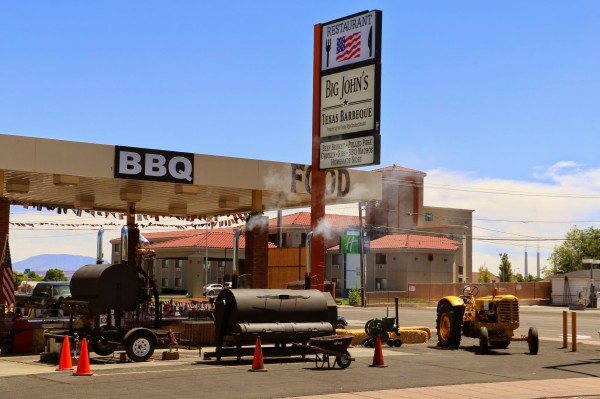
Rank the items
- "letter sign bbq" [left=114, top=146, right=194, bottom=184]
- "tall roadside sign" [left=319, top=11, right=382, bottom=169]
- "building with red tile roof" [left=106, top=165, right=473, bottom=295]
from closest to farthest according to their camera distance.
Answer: "letter sign bbq" [left=114, top=146, right=194, bottom=184] < "tall roadside sign" [left=319, top=11, right=382, bottom=169] < "building with red tile roof" [left=106, top=165, right=473, bottom=295]

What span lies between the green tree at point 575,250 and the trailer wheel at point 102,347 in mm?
118250

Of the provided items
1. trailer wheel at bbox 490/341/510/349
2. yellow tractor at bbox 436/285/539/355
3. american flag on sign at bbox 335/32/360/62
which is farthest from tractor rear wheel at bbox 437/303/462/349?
american flag on sign at bbox 335/32/360/62

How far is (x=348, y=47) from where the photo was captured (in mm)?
27562

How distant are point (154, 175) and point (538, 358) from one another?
12.2 m

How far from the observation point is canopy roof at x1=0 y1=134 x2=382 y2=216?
22.9 m

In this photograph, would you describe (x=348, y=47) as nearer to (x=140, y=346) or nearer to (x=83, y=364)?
(x=140, y=346)

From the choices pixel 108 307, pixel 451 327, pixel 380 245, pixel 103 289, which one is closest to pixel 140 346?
pixel 108 307

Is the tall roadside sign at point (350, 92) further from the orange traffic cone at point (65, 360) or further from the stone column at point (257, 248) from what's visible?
the orange traffic cone at point (65, 360)

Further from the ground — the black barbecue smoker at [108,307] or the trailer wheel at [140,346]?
the black barbecue smoker at [108,307]

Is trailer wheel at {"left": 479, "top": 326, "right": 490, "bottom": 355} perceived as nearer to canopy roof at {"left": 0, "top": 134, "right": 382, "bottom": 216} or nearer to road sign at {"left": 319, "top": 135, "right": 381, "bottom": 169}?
road sign at {"left": 319, "top": 135, "right": 381, "bottom": 169}

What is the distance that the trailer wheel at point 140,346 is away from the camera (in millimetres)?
21609

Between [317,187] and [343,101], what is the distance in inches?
117

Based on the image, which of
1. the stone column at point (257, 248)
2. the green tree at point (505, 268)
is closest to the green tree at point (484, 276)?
the green tree at point (505, 268)

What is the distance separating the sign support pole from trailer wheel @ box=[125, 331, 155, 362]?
7393mm
